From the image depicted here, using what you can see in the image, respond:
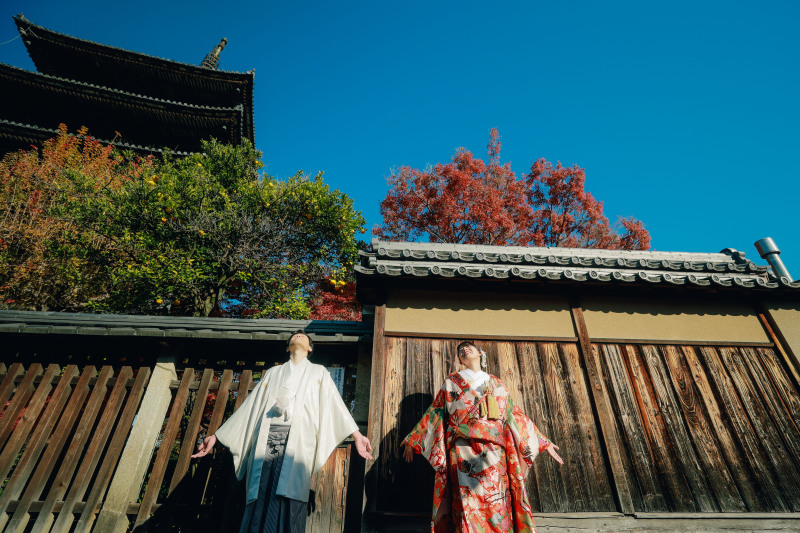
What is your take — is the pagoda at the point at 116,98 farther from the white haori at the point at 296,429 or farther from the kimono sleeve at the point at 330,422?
the kimono sleeve at the point at 330,422

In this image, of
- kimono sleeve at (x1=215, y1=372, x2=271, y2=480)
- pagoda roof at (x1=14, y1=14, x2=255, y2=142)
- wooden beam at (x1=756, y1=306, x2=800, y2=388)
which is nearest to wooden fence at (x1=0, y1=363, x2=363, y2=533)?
kimono sleeve at (x1=215, y1=372, x2=271, y2=480)

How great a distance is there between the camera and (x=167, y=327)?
452cm

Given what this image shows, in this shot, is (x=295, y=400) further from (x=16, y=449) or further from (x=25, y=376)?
(x=25, y=376)

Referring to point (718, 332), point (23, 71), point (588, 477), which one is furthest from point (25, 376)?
point (23, 71)

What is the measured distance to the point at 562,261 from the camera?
234 inches

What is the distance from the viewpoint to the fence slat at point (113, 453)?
3752mm

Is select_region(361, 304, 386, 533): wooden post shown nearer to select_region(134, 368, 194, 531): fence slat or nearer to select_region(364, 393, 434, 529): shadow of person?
select_region(364, 393, 434, 529): shadow of person

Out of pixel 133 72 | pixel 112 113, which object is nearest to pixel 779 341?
pixel 112 113

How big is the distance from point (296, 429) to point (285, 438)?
0.35ft

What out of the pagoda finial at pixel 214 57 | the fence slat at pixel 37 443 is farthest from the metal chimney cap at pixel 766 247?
the pagoda finial at pixel 214 57

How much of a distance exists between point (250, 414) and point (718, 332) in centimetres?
585

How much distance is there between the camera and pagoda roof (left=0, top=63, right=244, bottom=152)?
14023mm

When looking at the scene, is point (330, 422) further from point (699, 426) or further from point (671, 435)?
point (699, 426)

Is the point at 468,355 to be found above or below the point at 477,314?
below
